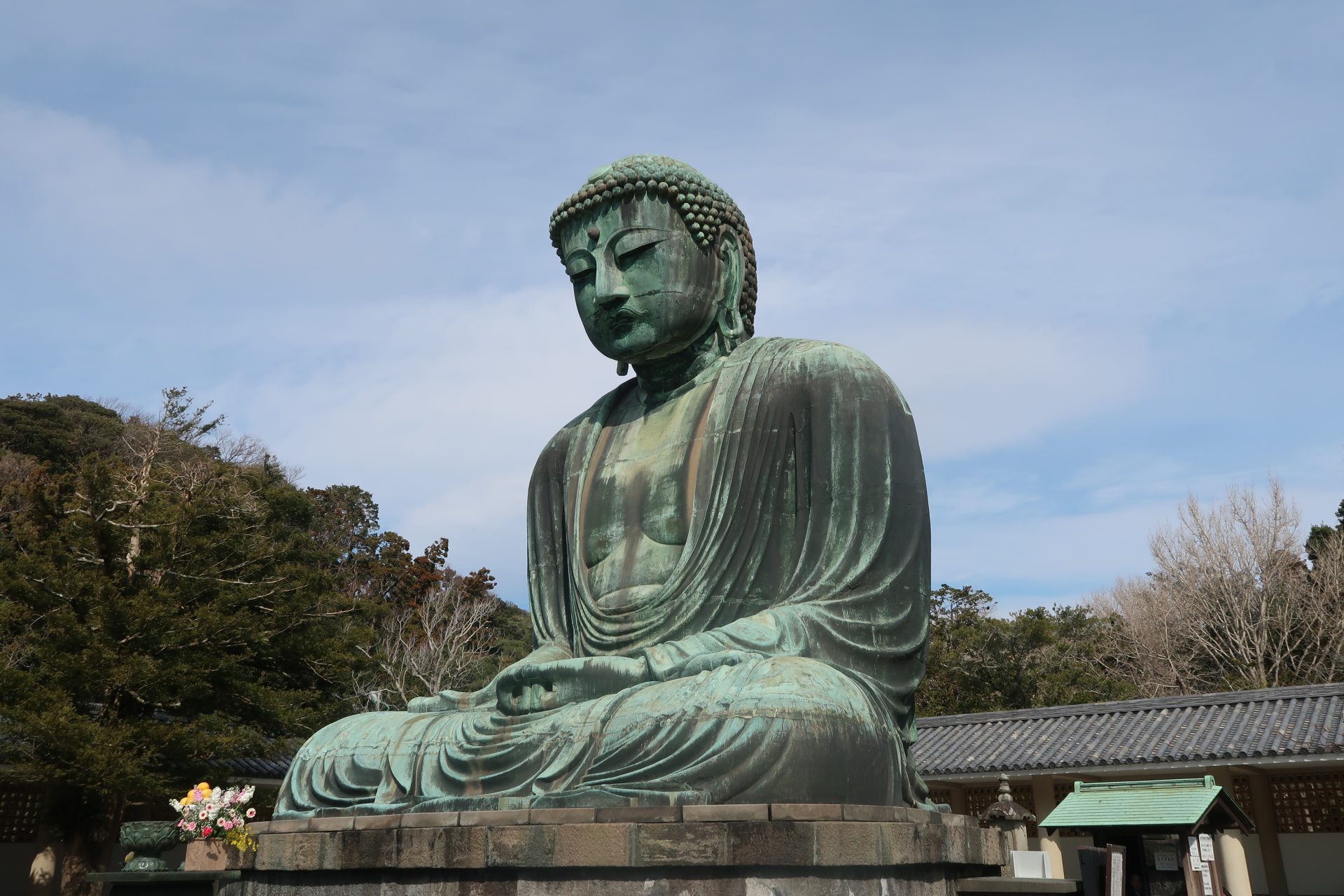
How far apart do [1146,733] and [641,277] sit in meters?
16.0

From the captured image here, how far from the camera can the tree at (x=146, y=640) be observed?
16.0m

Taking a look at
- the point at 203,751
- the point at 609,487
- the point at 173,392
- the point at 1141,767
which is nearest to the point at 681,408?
the point at 609,487

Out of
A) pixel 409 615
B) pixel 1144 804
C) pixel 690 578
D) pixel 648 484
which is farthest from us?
pixel 409 615

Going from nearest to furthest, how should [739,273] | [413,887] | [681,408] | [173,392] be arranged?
1. [413,887]
2. [681,408]
3. [739,273]
4. [173,392]

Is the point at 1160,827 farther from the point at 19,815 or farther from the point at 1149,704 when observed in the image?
the point at 19,815

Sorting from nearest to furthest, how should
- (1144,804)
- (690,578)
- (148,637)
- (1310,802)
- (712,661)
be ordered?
(712,661)
(690,578)
(1144,804)
(148,637)
(1310,802)

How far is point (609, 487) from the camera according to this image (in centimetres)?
635

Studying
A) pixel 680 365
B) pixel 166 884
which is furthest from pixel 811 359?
pixel 166 884

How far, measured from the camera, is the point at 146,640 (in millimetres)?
16594

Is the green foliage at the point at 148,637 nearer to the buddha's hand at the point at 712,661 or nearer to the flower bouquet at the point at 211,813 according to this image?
the flower bouquet at the point at 211,813

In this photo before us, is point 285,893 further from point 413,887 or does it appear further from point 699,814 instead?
point 699,814

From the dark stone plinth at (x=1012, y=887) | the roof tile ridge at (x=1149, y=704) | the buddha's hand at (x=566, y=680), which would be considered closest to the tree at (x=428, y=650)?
the roof tile ridge at (x=1149, y=704)

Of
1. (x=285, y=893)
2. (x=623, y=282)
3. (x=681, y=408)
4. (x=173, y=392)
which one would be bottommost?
(x=285, y=893)

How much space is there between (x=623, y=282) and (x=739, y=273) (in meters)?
0.80
